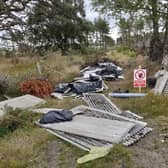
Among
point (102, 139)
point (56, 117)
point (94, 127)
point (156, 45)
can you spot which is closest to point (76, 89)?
point (56, 117)

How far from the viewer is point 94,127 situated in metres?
5.08

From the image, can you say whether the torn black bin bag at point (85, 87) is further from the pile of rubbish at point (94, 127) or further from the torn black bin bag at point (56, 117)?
the torn black bin bag at point (56, 117)

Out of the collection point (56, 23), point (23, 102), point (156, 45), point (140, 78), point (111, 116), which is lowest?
point (23, 102)

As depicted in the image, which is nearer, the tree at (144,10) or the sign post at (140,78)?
the sign post at (140,78)

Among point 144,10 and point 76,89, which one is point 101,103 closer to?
point 76,89

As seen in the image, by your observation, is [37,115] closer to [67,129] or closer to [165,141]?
[67,129]

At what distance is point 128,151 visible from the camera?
14.0ft

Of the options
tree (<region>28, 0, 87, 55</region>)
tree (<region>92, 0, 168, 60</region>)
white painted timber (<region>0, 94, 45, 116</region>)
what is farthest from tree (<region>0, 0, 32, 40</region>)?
white painted timber (<region>0, 94, 45, 116</region>)

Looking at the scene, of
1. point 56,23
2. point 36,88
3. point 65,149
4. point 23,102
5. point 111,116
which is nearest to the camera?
point 65,149

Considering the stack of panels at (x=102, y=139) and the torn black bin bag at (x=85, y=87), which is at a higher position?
the stack of panels at (x=102, y=139)

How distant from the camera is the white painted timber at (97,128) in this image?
463cm

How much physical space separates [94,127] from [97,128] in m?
0.08

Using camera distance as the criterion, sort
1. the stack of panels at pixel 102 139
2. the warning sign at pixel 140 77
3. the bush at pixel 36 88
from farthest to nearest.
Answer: the bush at pixel 36 88, the warning sign at pixel 140 77, the stack of panels at pixel 102 139

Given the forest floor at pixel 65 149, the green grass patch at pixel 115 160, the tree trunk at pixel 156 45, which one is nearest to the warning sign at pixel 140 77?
the forest floor at pixel 65 149
